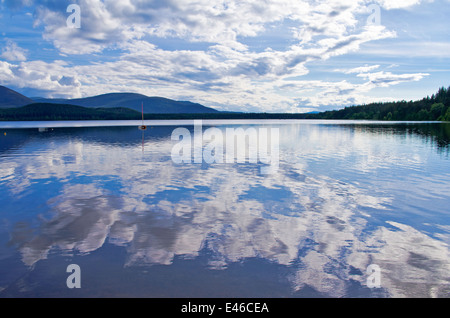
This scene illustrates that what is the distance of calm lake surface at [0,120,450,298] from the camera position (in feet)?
27.7

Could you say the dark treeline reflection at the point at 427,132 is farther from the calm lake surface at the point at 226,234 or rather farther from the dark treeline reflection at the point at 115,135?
the calm lake surface at the point at 226,234

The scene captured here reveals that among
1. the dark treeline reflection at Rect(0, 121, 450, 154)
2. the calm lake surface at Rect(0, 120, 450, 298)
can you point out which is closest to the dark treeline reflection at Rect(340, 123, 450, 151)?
the dark treeline reflection at Rect(0, 121, 450, 154)

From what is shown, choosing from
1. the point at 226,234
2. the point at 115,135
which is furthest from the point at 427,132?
the point at 226,234

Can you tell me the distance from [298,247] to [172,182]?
1290 centimetres

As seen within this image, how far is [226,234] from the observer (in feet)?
39.7

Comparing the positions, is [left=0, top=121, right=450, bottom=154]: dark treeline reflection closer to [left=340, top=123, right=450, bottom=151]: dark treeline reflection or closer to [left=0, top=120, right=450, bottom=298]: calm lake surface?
[left=340, top=123, right=450, bottom=151]: dark treeline reflection

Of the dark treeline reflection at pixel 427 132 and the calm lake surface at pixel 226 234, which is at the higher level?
the dark treeline reflection at pixel 427 132

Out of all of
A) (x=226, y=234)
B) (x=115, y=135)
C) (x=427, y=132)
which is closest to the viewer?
(x=226, y=234)

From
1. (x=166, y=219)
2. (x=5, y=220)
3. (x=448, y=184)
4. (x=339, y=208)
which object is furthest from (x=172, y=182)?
(x=448, y=184)

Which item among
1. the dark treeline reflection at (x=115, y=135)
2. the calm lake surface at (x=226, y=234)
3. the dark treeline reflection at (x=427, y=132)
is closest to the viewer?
the calm lake surface at (x=226, y=234)

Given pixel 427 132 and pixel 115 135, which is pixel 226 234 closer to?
pixel 115 135

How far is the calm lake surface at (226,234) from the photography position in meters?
8.43

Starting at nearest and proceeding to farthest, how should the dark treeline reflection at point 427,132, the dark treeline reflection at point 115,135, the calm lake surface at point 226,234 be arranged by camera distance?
the calm lake surface at point 226,234 < the dark treeline reflection at point 427,132 < the dark treeline reflection at point 115,135

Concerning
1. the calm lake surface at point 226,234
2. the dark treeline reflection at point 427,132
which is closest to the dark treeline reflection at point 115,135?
the dark treeline reflection at point 427,132
